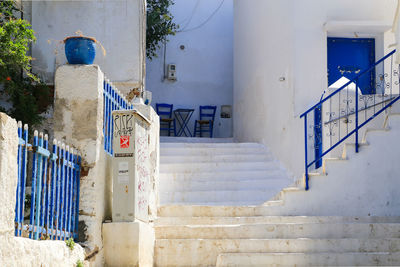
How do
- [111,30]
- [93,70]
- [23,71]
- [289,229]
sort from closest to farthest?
[93,70] → [289,229] → [23,71] → [111,30]

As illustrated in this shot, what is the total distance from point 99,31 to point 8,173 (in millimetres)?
7256

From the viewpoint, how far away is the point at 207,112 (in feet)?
48.7

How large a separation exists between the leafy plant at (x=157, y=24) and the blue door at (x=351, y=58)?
4.76 m

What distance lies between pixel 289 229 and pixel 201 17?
9.83 metres

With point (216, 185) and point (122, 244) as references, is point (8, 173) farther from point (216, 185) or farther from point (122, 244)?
point (216, 185)

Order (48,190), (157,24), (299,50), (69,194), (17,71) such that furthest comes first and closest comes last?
(157,24)
(299,50)
(17,71)
(69,194)
(48,190)

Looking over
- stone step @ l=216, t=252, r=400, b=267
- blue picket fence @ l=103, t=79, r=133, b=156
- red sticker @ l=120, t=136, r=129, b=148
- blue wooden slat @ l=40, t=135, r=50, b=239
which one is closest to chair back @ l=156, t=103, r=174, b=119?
blue picket fence @ l=103, t=79, r=133, b=156

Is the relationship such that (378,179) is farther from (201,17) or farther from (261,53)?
(201,17)

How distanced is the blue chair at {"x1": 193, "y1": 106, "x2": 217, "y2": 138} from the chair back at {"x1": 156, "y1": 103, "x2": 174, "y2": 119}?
2.32ft

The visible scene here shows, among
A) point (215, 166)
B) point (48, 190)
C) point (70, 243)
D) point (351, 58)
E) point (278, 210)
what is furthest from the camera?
point (351, 58)

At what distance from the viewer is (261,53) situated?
1178 cm

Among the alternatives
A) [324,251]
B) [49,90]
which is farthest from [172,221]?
[49,90]

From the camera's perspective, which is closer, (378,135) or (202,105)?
(378,135)

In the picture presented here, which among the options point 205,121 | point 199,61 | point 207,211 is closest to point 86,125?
point 207,211
